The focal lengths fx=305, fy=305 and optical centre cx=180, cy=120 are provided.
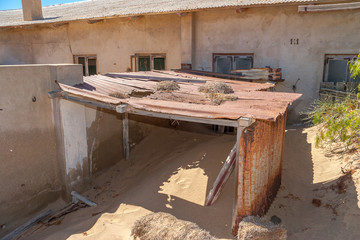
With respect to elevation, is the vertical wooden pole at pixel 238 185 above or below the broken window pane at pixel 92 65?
below

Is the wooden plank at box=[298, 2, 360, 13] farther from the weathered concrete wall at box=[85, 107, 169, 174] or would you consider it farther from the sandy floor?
the weathered concrete wall at box=[85, 107, 169, 174]

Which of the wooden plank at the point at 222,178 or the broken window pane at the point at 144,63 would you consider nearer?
the wooden plank at the point at 222,178

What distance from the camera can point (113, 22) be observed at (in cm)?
1338

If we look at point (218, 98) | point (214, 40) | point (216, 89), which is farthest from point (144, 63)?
point (218, 98)

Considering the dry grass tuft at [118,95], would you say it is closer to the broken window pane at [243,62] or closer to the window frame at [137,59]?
the broken window pane at [243,62]

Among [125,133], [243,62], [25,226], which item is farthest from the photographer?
[243,62]

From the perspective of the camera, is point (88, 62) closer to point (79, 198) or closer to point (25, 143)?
point (25, 143)

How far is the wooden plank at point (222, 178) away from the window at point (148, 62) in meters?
8.03

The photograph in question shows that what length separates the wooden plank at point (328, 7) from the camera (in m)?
→ 8.64

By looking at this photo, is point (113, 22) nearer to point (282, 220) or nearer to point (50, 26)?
point (50, 26)

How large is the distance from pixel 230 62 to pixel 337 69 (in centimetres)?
356

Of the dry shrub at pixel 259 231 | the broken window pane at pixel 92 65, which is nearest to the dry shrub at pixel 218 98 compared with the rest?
the dry shrub at pixel 259 231

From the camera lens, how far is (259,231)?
4379mm

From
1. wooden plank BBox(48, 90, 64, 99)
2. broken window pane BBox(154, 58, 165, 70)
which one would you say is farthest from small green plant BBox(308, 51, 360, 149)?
broken window pane BBox(154, 58, 165, 70)
